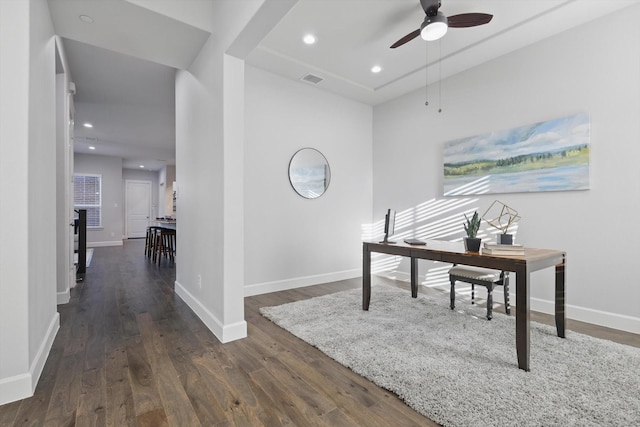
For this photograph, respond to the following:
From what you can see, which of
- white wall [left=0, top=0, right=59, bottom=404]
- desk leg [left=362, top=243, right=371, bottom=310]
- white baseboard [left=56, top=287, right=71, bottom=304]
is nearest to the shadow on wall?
desk leg [left=362, top=243, right=371, bottom=310]

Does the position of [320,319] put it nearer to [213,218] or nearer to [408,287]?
[213,218]

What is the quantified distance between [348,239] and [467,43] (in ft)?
9.10

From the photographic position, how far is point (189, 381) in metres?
1.74

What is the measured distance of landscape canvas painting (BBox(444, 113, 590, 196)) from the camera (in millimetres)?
2760

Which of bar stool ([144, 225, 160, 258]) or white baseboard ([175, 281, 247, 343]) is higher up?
bar stool ([144, 225, 160, 258])

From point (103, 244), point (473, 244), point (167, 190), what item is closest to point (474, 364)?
point (473, 244)

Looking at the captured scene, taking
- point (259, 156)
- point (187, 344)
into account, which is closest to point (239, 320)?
point (187, 344)

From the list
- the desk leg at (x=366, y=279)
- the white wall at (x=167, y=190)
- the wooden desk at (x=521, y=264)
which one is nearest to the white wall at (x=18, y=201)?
the desk leg at (x=366, y=279)

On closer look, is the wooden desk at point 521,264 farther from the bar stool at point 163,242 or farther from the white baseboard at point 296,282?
the bar stool at point 163,242

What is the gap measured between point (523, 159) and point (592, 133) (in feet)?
1.80

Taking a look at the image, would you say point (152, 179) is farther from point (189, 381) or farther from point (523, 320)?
point (523, 320)

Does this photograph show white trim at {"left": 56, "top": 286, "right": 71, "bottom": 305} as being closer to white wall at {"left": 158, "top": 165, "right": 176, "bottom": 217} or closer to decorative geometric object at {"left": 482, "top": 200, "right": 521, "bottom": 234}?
decorative geometric object at {"left": 482, "top": 200, "right": 521, "bottom": 234}

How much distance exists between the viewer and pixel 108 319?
2725 mm

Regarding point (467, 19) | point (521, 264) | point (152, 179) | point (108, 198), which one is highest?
point (467, 19)
